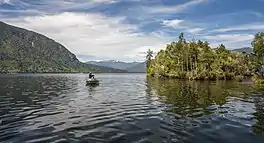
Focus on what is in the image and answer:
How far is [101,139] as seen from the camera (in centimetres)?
1827

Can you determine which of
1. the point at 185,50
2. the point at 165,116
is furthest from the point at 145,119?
the point at 185,50

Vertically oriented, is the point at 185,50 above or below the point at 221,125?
above

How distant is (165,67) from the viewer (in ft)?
528

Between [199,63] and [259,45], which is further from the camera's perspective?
[199,63]

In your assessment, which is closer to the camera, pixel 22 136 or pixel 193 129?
pixel 22 136

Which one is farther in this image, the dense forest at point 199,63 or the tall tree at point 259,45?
the dense forest at point 199,63

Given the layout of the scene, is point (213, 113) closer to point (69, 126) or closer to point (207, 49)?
point (69, 126)

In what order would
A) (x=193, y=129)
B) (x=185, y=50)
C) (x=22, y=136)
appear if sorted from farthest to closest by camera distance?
(x=185, y=50)
(x=193, y=129)
(x=22, y=136)

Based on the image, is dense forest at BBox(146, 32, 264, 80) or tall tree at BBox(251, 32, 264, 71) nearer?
tall tree at BBox(251, 32, 264, 71)

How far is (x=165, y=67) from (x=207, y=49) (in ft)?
98.2

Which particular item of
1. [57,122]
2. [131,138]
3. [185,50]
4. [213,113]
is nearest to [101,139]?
[131,138]

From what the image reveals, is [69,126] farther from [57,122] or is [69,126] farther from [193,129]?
[193,129]

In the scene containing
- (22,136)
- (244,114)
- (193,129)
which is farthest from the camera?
(244,114)

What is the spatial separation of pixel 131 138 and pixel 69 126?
6.76 metres
